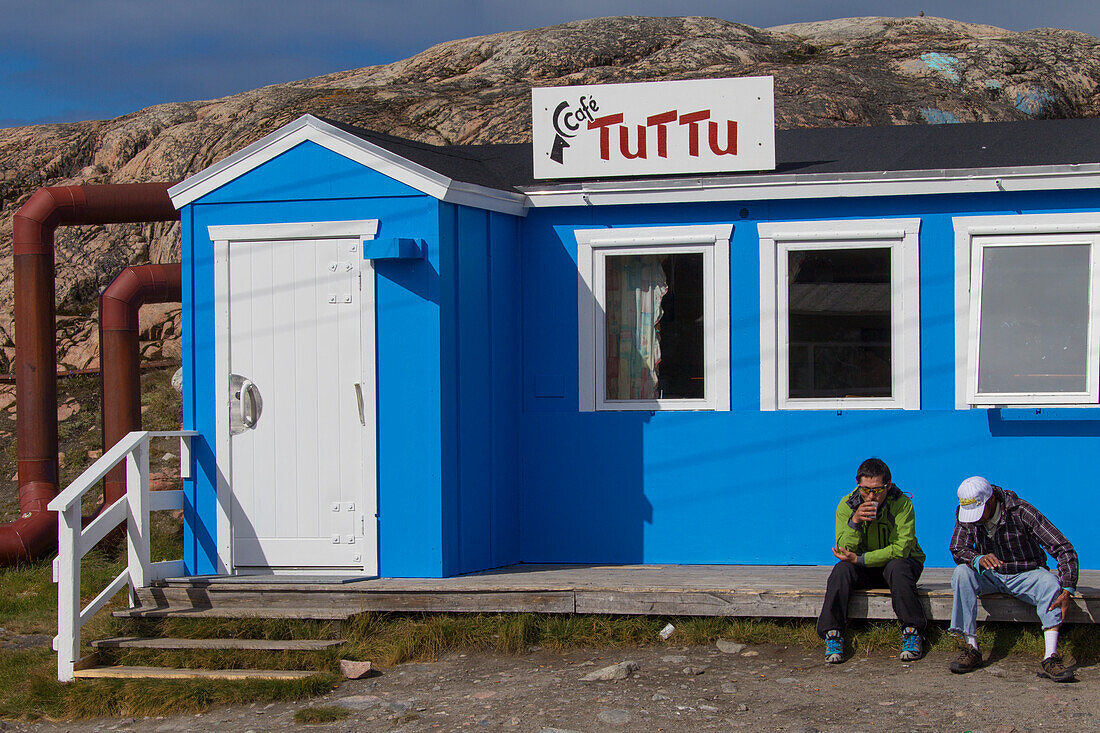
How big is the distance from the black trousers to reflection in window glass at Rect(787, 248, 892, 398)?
160 cm

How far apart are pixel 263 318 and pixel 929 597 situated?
457 centimetres

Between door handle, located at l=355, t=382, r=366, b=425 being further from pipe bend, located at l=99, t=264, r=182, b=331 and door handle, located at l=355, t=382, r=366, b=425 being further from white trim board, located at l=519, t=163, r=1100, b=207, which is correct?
pipe bend, located at l=99, t=264, r=182, b=331

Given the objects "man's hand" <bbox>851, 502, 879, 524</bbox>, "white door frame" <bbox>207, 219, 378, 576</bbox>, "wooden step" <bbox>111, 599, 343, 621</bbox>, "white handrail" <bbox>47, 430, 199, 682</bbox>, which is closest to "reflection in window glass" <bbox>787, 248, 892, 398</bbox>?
"man's hand" <bbox>851, 502, 879, 524</bbox>

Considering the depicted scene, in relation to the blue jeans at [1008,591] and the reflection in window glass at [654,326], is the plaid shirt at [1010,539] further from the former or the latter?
the reflection in window glass at [654,326]

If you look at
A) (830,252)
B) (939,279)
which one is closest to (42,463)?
(830,252)

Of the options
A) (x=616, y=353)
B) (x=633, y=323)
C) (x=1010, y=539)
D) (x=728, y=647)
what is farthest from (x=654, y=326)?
(x=1010, y=539)

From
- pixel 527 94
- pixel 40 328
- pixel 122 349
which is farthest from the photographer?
pixel 527 94

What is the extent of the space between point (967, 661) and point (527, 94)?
1265 cm

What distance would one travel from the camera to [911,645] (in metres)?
6.00

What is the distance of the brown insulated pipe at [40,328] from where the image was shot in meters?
9.59

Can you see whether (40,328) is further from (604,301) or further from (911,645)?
(911,645)

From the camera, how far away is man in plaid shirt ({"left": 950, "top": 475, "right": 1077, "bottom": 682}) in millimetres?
5742

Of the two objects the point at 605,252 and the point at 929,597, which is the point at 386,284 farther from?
the point at 929,597

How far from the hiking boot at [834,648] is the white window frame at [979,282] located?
81.2 inches
